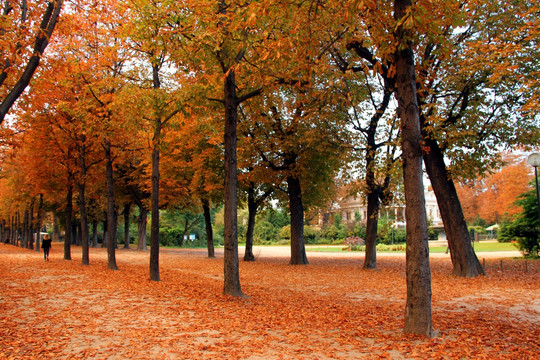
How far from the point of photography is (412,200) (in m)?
6.08

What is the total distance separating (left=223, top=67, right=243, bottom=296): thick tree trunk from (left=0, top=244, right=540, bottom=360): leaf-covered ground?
422 millimetres

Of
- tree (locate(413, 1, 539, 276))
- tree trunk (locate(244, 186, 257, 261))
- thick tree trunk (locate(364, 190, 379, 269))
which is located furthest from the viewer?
tree trunk (locate(244, 186, 257, 261))

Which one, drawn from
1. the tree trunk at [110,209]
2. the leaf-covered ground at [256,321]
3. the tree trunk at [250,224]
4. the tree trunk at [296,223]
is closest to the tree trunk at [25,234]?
A: the tree trunk at [250,224]

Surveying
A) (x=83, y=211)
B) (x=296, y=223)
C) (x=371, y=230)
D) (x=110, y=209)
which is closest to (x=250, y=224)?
(x=296, y=223)

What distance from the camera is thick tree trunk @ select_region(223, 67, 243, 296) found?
31.1 feet

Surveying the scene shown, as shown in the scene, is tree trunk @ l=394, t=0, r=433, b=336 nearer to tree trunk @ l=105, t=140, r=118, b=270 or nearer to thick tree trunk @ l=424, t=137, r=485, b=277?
thick tree trunk @ l=424, t=137, r=485, b=277

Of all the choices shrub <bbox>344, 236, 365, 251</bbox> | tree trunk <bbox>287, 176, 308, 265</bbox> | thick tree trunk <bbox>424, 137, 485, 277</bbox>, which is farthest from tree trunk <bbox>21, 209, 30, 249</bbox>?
thick tree trunk <bbox>424, 137, 485, 277</bbox>

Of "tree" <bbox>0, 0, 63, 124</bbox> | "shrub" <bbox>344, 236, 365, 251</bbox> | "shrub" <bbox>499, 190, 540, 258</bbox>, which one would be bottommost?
"shrub" <bbox>344, 236, 365, 251</bbox>

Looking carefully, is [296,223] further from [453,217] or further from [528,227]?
[528,227]

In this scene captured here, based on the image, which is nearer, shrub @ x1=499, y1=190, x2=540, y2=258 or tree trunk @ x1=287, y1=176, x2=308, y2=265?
tree trunk @ x1=287, y1=176, x2=308, y2=265

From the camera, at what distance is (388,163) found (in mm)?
13969

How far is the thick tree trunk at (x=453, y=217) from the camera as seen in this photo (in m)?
14.2

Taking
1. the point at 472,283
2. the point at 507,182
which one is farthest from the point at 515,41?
the point at 507,182

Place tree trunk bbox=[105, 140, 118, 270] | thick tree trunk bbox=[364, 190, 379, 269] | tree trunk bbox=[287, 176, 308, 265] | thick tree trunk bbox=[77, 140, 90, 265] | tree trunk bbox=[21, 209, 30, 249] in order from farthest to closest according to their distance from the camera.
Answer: tree trunk bbox=[21, 209, 30, 249], tree trunk bbox=[287, 176, 308, 265], thick tree trunk bbox=[77, 140, 90, 265], thick tree trunk bbox=[364, 190, 379, 269], tree trunk bbox=[105, 140, 118, 270]
